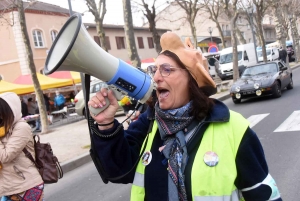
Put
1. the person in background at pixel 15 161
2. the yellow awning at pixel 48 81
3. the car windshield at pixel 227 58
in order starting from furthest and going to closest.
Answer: the car windshield at pixel 227 58 → the yellow awning at pixel 48 81 → the person in background at pixel 15 161

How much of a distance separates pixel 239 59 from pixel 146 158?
25582mm

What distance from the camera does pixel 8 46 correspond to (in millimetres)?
26266

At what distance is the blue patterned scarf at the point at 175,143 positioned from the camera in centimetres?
155

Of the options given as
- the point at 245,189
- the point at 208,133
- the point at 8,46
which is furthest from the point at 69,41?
the point at 8,46

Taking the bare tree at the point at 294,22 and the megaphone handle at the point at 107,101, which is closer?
the megaphone handle at the point at 107,101

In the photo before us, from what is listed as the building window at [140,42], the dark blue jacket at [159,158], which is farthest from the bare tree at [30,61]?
the building window at [140,42]

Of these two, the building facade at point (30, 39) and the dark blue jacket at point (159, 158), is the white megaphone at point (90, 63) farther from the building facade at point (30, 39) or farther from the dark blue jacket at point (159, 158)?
the building facade at point (30, 39)

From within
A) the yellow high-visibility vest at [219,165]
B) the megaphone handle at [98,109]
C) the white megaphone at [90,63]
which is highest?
the white megaphone at [90,63]

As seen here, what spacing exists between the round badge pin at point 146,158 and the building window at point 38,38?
89.6 feet

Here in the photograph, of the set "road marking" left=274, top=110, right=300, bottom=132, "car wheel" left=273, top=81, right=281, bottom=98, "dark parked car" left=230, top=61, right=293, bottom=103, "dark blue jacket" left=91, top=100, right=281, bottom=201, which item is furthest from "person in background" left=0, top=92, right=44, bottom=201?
"car wheel" left=273, top=81, right=281, bottom=98

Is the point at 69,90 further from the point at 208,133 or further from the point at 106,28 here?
the point at 208,133

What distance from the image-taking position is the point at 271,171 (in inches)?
190

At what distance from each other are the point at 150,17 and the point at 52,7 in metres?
18.6

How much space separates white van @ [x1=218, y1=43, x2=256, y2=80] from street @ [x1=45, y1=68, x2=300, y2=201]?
1643cm
